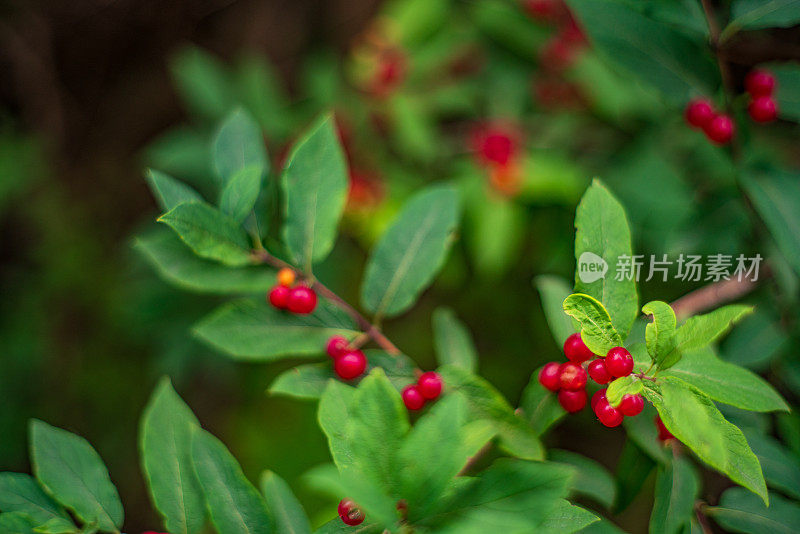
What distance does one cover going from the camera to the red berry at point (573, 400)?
2.81 feet

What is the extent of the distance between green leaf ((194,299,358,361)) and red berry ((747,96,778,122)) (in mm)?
954

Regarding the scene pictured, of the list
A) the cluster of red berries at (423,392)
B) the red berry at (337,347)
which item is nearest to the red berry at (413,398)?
the cluster of red berries at (423,392)

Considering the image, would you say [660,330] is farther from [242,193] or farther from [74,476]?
[74,476]

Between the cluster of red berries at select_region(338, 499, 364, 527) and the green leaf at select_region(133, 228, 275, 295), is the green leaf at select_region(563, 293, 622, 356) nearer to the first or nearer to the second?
the cluster of red berries at select_region(338, 499, 364, 527)

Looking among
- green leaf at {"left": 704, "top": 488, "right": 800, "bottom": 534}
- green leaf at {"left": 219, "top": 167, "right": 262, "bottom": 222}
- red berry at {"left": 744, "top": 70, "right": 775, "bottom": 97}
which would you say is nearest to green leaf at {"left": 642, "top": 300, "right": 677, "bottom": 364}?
green leaf at {"left": 704, "top": 488, "right": 800, "bottom": 534}

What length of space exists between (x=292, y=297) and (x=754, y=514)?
0.86 meters

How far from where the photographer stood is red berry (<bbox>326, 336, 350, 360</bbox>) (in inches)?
38.8

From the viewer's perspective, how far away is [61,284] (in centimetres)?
306

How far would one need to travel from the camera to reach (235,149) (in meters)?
1.07

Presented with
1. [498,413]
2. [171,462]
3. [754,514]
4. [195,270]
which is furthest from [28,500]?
[754,514]

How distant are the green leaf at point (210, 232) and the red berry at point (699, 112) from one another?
0.96 meters

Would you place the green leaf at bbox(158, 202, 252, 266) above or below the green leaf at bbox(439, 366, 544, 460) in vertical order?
above

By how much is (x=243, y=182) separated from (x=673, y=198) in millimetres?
1356

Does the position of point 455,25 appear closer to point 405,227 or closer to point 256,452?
point 405,227
